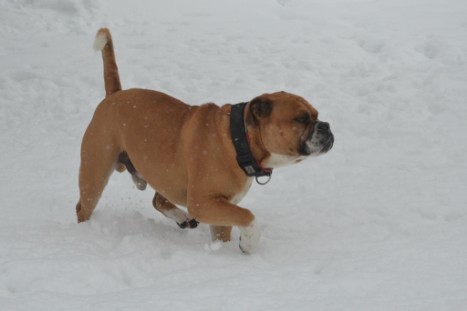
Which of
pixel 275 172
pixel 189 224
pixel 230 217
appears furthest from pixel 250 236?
pixel 275 172

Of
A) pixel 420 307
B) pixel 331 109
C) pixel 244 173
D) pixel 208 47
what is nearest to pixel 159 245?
pixel 244 173

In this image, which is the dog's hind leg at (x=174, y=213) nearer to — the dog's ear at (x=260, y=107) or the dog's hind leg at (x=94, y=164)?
the dog's hind leg at (x=94, y=164)

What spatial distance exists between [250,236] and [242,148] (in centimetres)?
66

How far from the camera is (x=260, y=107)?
4.13 m

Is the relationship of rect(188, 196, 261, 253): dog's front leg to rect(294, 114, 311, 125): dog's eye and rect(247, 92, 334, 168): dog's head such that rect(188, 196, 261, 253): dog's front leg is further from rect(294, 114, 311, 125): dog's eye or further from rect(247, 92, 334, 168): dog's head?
rect(294, 114, 311, 125): dog's eye

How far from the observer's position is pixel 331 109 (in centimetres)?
759

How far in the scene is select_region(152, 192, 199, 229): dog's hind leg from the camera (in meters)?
5.10

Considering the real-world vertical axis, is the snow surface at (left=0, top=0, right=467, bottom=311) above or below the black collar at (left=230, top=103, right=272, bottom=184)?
below

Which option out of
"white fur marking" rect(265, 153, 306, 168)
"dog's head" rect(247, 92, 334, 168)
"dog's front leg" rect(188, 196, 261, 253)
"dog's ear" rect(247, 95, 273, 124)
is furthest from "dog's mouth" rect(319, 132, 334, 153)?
"dog's front leg" rect(188, 196, 261, 253)

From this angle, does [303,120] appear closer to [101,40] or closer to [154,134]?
[154,134]

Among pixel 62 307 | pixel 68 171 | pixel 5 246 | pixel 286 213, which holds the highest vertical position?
pixel 62 307

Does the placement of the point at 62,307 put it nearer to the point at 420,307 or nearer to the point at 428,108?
the point at 420,307

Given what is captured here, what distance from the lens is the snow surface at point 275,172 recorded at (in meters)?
3.24

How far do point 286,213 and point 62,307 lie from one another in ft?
8.96
